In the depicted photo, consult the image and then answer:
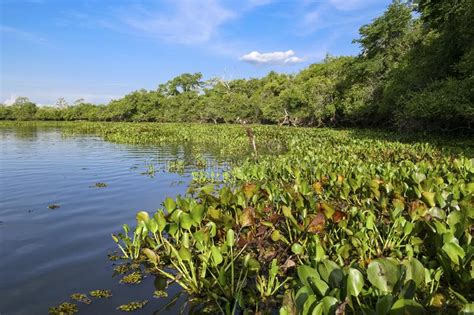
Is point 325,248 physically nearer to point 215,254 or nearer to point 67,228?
point 215,254

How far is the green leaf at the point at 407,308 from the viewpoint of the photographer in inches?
83.9

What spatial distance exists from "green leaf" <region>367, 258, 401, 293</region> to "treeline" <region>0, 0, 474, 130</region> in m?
7.45

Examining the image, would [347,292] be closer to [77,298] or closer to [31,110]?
[77,298]

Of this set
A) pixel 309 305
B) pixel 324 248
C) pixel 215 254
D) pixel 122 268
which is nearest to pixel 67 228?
pixel 122 268

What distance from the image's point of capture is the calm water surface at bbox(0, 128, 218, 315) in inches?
168

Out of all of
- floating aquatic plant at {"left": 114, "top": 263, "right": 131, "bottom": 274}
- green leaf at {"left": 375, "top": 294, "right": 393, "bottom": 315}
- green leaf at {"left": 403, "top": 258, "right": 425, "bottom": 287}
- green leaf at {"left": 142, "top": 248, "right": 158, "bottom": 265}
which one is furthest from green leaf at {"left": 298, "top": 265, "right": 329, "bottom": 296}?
floating aquatic plant at {"left": 114, "top": 263, "right": 131, "bottom": 274}

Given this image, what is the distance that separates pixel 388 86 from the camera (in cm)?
2430

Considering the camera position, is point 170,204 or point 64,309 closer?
point 64,309

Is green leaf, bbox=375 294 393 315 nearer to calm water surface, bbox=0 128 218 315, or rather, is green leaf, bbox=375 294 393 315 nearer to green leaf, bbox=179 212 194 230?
calm water surface, bbox=0 128 218 315

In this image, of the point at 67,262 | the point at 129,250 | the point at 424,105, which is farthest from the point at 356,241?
the point at 424,105

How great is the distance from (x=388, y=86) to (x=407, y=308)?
79.9 feet

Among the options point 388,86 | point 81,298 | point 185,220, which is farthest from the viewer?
point 388,86

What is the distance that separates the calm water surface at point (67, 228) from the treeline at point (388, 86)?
3800 mm

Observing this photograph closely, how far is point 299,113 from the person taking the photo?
44.8 meters
